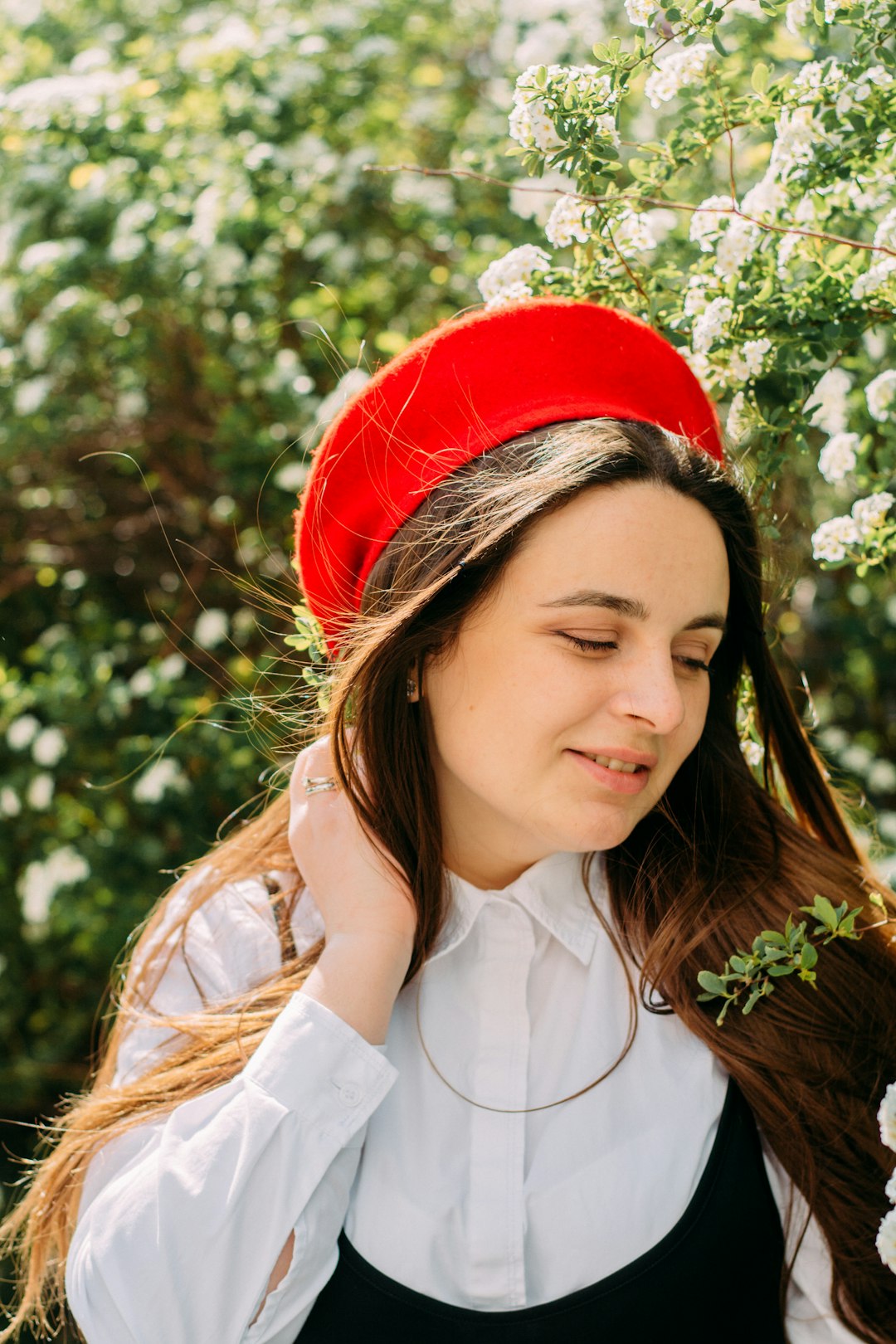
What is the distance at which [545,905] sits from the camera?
1.69 m

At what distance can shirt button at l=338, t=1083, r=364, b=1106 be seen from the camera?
1.46 metres

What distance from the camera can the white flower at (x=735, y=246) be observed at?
5.02ft

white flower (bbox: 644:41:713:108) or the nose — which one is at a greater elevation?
white flower (bbox: 644:41:713:108)

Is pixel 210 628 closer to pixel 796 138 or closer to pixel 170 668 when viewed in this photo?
pixel 170 668

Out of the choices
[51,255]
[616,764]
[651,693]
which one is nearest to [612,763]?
[616,764]

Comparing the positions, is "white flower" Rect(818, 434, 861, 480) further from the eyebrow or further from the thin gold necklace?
the thin gold necklace

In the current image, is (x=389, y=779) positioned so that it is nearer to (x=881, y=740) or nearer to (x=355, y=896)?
(x=355, y=896)

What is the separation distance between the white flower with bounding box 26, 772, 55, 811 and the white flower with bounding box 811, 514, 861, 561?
1791 millimetres

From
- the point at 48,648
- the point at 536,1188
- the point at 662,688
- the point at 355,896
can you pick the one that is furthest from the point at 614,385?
the point at 48,648

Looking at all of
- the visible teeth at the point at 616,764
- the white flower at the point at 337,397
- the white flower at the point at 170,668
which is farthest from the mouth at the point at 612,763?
the white flower at the point at 170,668

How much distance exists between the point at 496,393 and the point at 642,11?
0.45 meters

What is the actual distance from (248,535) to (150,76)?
121 cm

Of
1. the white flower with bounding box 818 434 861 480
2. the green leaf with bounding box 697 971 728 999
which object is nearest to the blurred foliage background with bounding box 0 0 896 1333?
the white flower with bounding box 818 434 861 480

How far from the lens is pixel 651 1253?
150cm
